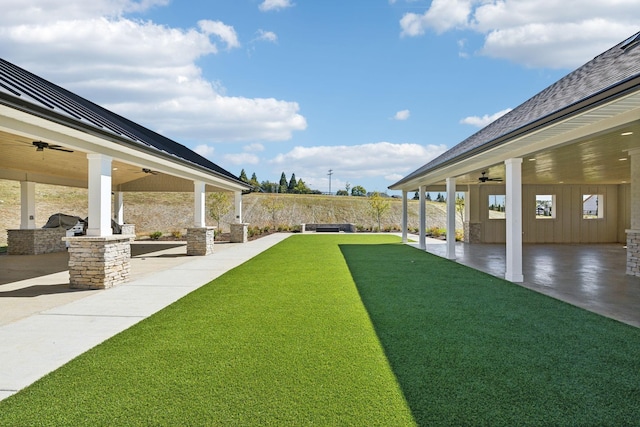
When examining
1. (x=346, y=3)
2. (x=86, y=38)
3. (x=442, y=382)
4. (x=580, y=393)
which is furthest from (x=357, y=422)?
(x=346, y=3)

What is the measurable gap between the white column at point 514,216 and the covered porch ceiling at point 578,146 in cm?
33

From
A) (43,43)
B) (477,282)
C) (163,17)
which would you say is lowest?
(477,282)

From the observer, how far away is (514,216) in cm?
866

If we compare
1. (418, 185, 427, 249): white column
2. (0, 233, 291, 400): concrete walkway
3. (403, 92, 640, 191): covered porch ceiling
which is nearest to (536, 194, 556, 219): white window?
(403, 92, 640, 191): covered porch ceiling

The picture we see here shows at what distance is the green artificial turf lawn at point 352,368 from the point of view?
9.73ft

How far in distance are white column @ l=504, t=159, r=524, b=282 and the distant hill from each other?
73.6 ft

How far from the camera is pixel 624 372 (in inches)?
146

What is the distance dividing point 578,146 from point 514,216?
1.87 metres

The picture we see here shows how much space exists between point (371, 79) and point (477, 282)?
42.7ft

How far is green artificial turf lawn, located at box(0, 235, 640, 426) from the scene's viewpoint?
2967mm

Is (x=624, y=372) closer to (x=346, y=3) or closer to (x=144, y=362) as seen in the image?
(x=144, y=362)

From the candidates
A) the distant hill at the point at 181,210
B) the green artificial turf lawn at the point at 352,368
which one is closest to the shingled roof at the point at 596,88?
the green artificial turf lawn at the point at 352,368

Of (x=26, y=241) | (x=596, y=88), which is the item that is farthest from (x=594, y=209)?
(x=26, y=241)

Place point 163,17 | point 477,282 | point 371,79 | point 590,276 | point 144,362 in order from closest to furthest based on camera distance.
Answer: point 144,362 < point 477,282 < point 590,276 < point 163,17 < point 371,79
